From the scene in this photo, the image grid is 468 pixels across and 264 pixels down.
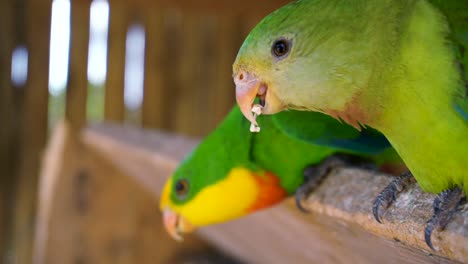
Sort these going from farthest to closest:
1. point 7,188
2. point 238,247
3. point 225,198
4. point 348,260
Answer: point 7,188
point 238,247
point 225,198
point 348,260

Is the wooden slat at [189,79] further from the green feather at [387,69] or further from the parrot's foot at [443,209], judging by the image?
the parrot's foot at [443,209]

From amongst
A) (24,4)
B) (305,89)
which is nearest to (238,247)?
(305,89)

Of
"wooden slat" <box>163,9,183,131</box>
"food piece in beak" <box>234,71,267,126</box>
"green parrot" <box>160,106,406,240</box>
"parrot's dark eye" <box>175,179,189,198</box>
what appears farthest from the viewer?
"wooden slat" <box>163,9,183,131</box>

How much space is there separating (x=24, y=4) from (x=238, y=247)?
1.85 metres

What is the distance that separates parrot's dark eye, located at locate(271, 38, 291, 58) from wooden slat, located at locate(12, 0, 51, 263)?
2554 mm

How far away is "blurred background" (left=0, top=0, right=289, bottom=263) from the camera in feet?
8.54

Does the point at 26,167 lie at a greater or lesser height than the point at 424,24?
lesser

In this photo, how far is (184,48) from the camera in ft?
11.0

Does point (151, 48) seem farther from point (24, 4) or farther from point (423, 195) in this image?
point (423, 195)

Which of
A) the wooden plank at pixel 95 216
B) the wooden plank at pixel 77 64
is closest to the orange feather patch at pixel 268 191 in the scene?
the wooden plank at pixel 95 216

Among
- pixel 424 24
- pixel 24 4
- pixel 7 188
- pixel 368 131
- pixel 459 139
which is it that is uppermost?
pixel 424 24

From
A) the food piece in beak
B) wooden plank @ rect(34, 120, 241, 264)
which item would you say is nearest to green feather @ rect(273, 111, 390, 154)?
the food piece in beak

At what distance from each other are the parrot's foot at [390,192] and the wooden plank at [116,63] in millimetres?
2578

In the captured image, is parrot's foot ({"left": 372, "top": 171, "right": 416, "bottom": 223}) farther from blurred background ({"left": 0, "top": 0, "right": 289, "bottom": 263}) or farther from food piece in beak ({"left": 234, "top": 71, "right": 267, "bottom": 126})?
blurred background ({"left": 0, "top": 0, "right": 289, "bottom": 263})
